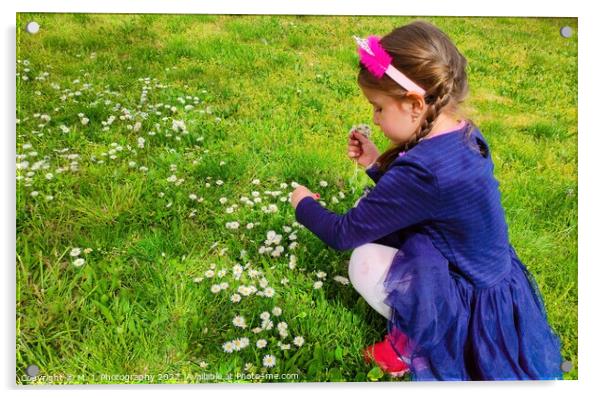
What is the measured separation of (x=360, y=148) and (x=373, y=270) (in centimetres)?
55

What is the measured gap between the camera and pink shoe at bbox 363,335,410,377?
6.32ft

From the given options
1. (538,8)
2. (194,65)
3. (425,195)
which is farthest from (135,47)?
(538,8)

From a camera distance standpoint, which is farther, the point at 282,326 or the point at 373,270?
the point at 282,326

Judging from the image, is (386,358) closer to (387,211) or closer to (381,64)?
(387,211)

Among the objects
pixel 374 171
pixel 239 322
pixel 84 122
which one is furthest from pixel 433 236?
pixel 84 122

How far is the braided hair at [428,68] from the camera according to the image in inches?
62.7

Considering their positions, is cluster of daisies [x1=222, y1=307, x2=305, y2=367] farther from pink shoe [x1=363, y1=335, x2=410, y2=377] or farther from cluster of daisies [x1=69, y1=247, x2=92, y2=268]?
cluster of daisies [x1=69, y1=247, x2=92, y2=268]

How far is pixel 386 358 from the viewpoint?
194cm

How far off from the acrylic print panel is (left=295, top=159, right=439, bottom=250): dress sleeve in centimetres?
37

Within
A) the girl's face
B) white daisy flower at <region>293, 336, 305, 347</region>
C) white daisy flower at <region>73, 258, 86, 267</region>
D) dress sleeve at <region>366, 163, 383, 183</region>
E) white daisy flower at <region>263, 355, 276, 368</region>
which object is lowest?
white daisy flower at <region>263, 355, 276, 368</region>

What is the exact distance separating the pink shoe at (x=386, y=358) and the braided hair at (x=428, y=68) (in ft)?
2.40

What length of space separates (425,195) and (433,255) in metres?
0.22

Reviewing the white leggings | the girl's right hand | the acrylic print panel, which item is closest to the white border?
the acrylic print panel

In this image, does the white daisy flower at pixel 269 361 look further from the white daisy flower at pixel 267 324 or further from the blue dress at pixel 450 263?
the blue dress at pixel 450 263
